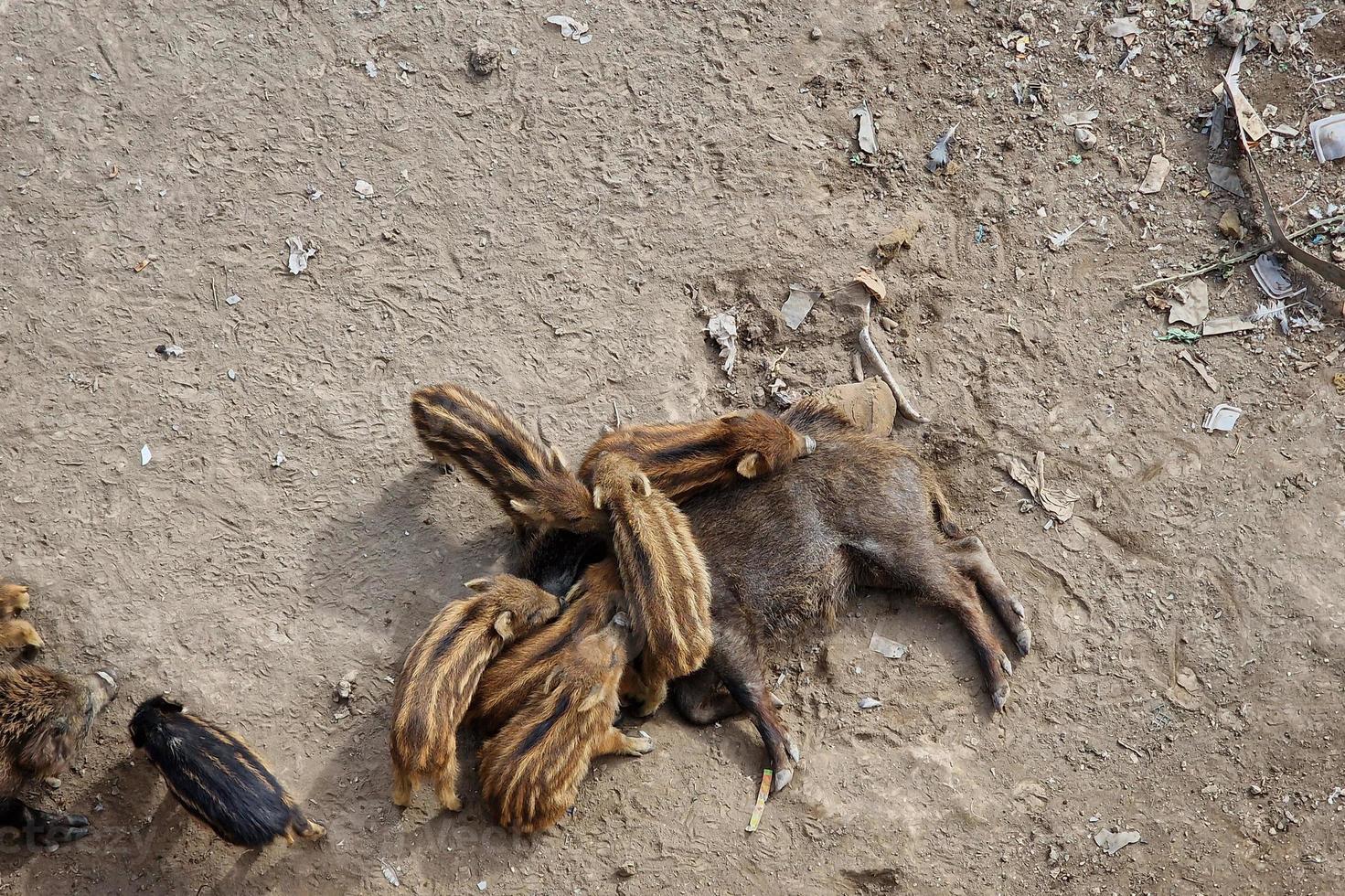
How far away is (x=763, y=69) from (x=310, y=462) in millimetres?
3512

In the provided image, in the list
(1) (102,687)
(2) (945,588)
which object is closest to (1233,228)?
(2) (945,588)

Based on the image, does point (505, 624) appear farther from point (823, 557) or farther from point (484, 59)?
point (484, 59)

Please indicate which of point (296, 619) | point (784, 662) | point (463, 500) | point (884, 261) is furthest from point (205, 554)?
point (884, 261)

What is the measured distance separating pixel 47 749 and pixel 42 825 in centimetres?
46

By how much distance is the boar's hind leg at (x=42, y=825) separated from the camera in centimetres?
491

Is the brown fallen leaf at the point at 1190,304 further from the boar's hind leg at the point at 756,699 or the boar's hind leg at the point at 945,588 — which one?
the boar's hind leg at the point at 756,699

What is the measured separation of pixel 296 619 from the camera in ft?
17.4

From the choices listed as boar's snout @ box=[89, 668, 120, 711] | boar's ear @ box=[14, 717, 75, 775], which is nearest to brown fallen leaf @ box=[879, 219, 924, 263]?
boar's snout @ box=[89, 668, 120, 711]

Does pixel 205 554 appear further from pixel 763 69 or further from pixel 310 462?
pixel 763 69

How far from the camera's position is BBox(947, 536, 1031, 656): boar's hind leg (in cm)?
530

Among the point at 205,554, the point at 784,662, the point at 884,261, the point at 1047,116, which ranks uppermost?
the point at 1047,116

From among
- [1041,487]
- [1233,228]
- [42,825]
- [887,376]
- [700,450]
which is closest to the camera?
[42,825]

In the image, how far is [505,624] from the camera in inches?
188

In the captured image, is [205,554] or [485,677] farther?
[205,554]
